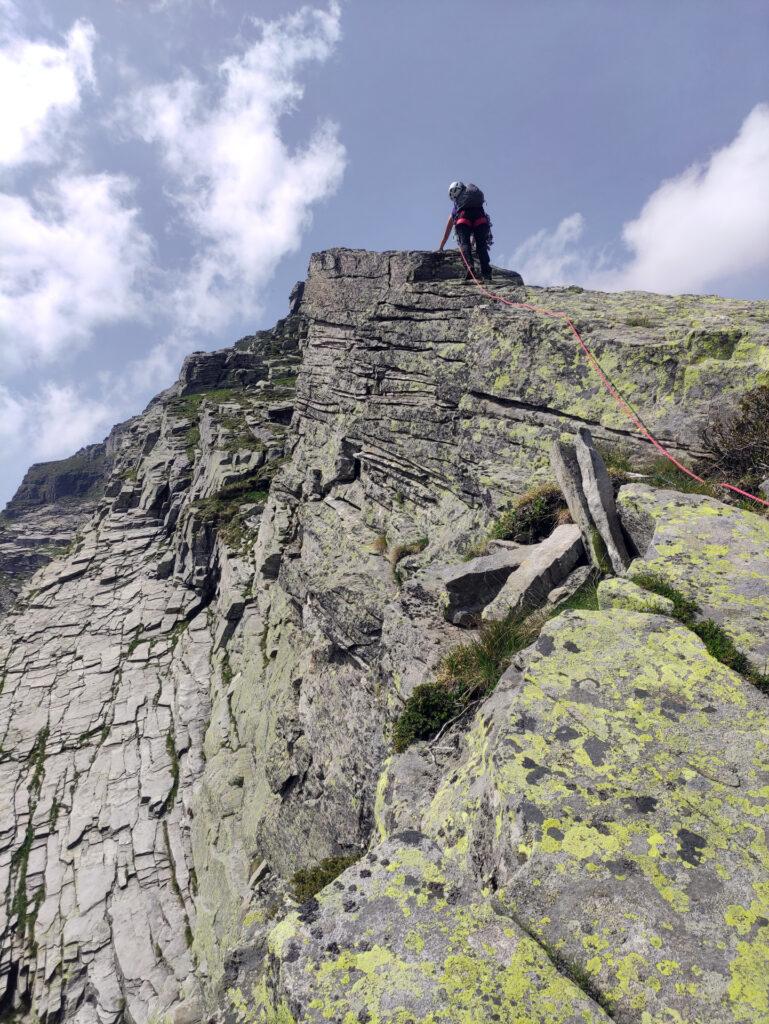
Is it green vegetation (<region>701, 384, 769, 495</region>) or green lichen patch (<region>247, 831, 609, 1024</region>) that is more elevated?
green vegetation (<region>701, 384, 769, 495</region>)

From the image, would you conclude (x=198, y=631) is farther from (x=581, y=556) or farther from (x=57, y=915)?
(x=581, y=556)

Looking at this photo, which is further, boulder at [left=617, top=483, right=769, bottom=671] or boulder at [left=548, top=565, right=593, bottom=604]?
boulder at [left=548, top=565, right=593, bottom=604]

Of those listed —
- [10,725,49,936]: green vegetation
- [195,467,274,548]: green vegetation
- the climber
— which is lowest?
[10,725,49,936]: green vegetation

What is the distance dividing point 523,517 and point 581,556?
236 centimetres

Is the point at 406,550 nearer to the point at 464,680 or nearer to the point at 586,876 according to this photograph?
the point at 464,680

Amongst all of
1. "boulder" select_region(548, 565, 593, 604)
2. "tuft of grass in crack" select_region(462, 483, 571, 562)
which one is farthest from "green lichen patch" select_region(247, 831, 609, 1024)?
"tuft of grass in crack" select_region(462, 483, 571, 562)

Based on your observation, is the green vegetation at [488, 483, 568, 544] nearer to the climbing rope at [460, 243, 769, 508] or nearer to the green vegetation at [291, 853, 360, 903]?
the climbing rope at [460, 243, 769, 508]

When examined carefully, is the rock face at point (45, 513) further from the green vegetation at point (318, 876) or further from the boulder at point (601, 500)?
the boulder at point (601, 500)

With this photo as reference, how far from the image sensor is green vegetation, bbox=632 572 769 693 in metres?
5.71

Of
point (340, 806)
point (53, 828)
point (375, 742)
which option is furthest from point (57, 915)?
point (375, 742)

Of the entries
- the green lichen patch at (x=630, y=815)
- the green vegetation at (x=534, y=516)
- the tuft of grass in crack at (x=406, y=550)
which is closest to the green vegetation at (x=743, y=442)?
the green vegetation at (x=534, y=516)

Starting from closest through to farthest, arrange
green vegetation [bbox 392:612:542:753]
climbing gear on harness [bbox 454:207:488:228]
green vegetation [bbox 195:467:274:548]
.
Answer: green vegetation [bbox 392:612:542:753] < climbing gear on harness [bbox 454:207:488:228] < green vegetation [bbox 195:467:274:548]

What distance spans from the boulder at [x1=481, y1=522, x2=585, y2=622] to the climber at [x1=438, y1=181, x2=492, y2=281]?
566 inches

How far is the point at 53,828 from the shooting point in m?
29.7
